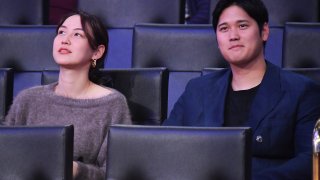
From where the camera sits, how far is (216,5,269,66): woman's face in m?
0.65

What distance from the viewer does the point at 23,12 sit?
0.98 m

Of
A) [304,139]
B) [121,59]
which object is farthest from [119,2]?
[304,139]

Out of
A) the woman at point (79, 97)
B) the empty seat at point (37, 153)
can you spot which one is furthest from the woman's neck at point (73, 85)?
the empty seat at point (37, 153)

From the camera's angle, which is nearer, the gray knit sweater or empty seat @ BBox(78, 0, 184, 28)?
the gray knit sweater

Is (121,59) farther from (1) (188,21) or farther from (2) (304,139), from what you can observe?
(2) (304,139)

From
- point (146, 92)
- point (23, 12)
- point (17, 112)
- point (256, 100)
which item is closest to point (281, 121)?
point (256, 100)

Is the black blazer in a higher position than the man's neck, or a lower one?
lower

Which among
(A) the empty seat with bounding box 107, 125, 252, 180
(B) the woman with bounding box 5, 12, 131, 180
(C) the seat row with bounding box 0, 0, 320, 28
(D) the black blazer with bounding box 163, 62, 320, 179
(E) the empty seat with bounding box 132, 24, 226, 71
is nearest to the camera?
(A) the empty seat with bounding box 107, 125, 252, 180

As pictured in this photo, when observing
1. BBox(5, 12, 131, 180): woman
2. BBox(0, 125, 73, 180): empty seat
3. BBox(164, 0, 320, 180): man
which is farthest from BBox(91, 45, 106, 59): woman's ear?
BBox(0, 125, 73, 180): empty seat

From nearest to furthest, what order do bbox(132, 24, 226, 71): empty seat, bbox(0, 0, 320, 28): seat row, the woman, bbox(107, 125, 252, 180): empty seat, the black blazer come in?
bbox(107, 125, 252, 180): empty seat
the black blazer
the woman
bbox(132, 24, 226, 71): empty seat
bbox(0, 0, 320, 28): seat row

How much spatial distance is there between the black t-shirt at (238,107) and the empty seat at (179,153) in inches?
5.9

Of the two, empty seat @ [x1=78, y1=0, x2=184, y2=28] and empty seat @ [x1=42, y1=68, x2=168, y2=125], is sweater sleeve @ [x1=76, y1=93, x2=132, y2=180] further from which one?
empty seat @ [x1=78, y1=0, x2=184, y2=28]

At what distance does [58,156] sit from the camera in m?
0.50

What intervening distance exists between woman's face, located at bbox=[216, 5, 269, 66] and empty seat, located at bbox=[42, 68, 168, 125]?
0.07m
